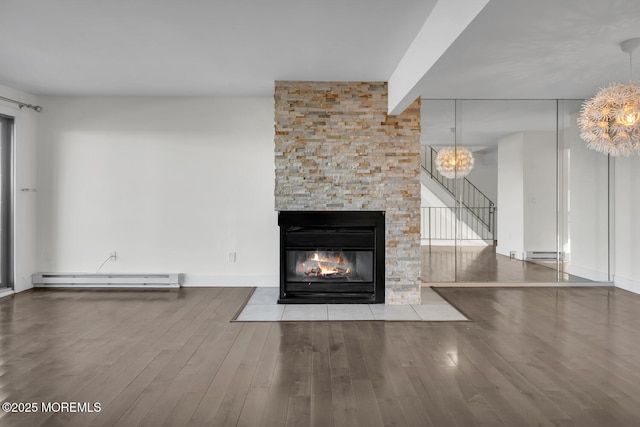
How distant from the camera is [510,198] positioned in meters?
5.64

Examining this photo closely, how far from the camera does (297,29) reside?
3336mm

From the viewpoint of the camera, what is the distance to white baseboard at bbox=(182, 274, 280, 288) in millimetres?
5504

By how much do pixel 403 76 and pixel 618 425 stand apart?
3054 mm

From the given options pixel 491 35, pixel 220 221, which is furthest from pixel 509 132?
pixel 220 221

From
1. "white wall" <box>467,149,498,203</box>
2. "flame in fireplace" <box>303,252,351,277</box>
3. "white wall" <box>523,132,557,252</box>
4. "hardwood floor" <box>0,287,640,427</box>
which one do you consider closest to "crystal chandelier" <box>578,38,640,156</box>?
"hardwood floor" <box>0,287,640,427</box>

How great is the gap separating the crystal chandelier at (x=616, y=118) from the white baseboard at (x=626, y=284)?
2.44 metres

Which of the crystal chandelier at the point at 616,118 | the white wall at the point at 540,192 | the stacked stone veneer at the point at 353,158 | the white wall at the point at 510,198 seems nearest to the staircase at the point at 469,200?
the white wall at the point at 510,198

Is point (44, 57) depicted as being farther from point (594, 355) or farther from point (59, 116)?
point (594, 355)

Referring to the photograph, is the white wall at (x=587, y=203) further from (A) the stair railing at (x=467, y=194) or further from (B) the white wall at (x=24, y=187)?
(B) the white wall at (x=24, y=187)

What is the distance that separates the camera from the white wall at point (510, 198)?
559 centimetres

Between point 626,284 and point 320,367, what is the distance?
4704 mm

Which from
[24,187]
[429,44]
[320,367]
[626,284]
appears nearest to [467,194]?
[626,284]

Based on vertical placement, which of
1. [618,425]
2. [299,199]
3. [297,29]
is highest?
[297,29]

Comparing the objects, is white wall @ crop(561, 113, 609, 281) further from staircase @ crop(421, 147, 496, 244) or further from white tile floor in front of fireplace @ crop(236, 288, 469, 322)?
white tile floor in front of fireplace @ crop(236, 288, 469, 322)
